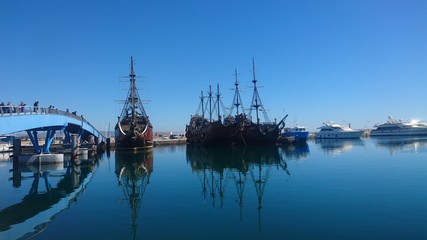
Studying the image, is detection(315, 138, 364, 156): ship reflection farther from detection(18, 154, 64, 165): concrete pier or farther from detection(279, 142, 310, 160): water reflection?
detection(18, 154, 64, 165): concrete pier

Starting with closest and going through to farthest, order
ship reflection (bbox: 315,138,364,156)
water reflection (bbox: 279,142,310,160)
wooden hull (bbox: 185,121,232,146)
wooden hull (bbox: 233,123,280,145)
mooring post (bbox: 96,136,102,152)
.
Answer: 1. water reflection (bbox: 279,142,310,160)
2. ship reflection (bbox: 315,138,364,156)
3. mooring post (bbox: 96,136,102,152)
4. wooden hull (bbox: 233,123,280,145)
5. wooden hull (bbox: 185,121,232,146)

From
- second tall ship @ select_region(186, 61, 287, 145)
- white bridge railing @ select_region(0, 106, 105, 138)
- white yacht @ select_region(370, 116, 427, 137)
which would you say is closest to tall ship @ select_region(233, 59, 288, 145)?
second tall ship @ select_region(186, 61, 287, 145)

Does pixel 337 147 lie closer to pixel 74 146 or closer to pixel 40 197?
pixel 74 146

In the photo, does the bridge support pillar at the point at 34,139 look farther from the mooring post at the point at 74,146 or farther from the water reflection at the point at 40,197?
the mooring post at the point at 74,146

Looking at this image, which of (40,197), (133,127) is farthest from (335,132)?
(40,197)

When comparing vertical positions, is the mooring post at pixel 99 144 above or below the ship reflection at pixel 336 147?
above

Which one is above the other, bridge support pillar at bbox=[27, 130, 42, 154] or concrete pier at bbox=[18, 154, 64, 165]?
bridge support pillar at bbox=[27, 130, 42, 154]

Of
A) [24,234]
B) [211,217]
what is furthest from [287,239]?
[24,234]

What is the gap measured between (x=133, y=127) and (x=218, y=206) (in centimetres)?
4703

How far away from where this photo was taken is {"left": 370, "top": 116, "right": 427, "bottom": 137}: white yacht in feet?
455

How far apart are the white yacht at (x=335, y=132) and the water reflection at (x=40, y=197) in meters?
116

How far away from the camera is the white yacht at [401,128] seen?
13875 cm

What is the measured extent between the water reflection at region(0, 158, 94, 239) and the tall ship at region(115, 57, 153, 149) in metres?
22.5

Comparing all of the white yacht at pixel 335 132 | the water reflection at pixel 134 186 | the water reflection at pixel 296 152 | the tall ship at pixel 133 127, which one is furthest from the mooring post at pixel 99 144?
the white yacht at pixel 335 132
